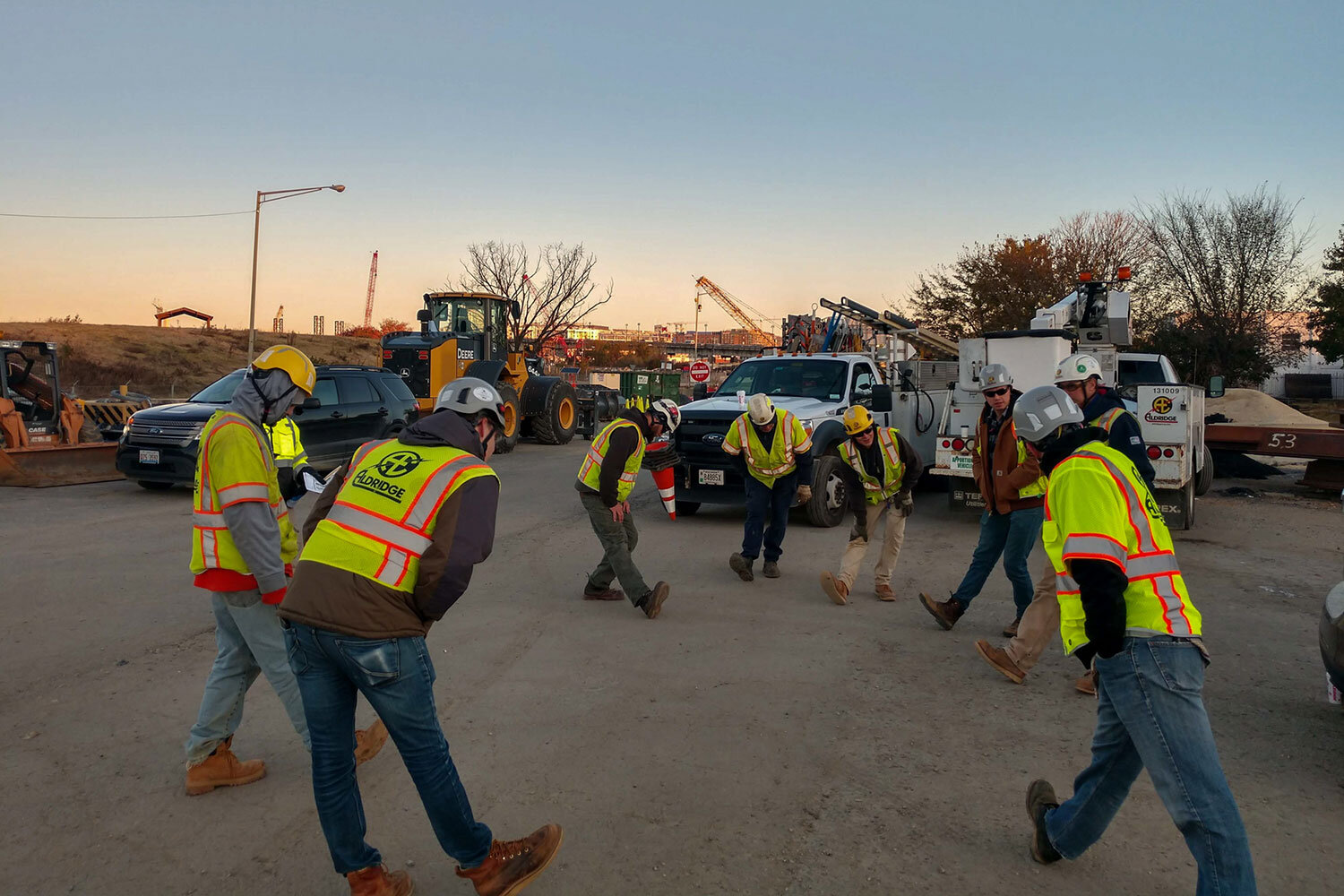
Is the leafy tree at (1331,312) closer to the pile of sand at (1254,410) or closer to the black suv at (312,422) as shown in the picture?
the pile of sand at (1254,410)

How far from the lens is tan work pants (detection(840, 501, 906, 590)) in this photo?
7699mm

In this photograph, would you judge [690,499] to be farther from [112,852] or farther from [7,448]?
[7,448]

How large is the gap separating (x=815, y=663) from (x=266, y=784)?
3.32m

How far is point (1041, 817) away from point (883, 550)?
4374 millimetres

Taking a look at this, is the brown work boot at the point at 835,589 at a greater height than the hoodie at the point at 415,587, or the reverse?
the hoodie at the point at 415,587

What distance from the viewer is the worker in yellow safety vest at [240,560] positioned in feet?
12.9

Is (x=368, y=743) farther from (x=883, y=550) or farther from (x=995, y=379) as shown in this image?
(x=883, y=550)

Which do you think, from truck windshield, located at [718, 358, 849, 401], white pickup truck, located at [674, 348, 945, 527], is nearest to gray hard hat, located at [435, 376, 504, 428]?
white pickup truck, located at [674, 348, 945, 527]

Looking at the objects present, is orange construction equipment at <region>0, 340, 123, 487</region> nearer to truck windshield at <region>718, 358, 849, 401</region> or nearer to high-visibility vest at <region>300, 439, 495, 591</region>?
truck windshield at <region>718, 358, 849, 401</region>

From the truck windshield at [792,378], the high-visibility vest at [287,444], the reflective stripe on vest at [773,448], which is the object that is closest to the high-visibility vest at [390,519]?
the high-visibility vest at [287,444]

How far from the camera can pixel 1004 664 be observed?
568 cm

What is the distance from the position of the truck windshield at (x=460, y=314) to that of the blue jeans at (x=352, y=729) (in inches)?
784

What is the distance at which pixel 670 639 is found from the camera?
21.4 feet

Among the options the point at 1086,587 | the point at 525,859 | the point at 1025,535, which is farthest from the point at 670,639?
the point at 1086,587
